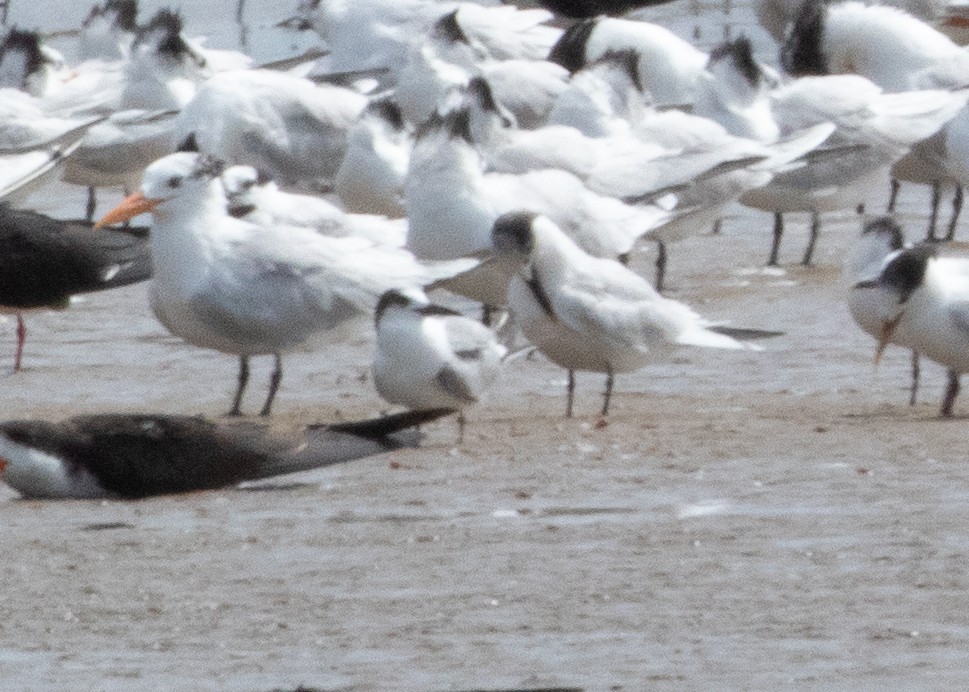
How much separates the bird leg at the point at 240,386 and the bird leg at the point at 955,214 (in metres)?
4.04

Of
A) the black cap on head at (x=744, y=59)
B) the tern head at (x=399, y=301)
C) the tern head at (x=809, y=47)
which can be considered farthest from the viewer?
the tern head at (x=809, y=47)

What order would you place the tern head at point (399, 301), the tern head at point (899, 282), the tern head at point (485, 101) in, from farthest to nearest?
1. the tern head at point (485, 101)
2. the tern head at point (899, 282)
3. the tern head at point (399, 301)

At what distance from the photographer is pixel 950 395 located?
8.25 m

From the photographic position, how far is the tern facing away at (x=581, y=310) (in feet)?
28.1

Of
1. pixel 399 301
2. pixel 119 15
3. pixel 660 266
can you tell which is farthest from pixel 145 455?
pixel 119 15

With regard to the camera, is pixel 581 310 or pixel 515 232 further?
pixel 515 232

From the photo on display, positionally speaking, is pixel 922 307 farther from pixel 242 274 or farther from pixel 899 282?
pixel 242 274

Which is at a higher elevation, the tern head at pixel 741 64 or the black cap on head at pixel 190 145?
the tern head at pixel 741 64

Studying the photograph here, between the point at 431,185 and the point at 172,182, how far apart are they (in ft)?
3.85

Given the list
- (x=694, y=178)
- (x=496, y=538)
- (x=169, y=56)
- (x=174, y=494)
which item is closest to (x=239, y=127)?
(x=169, y=56)

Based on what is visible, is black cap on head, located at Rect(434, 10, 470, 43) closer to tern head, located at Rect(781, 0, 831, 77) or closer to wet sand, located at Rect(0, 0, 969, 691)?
tern head, located at Rect(781, 0, 831, 77)

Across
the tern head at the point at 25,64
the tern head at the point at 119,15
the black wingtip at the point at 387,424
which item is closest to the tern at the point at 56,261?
the black wingtip at the point at 387,424

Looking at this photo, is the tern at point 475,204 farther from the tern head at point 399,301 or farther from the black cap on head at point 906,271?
the black cap on head at point 906,271

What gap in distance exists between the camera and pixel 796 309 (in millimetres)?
10531
